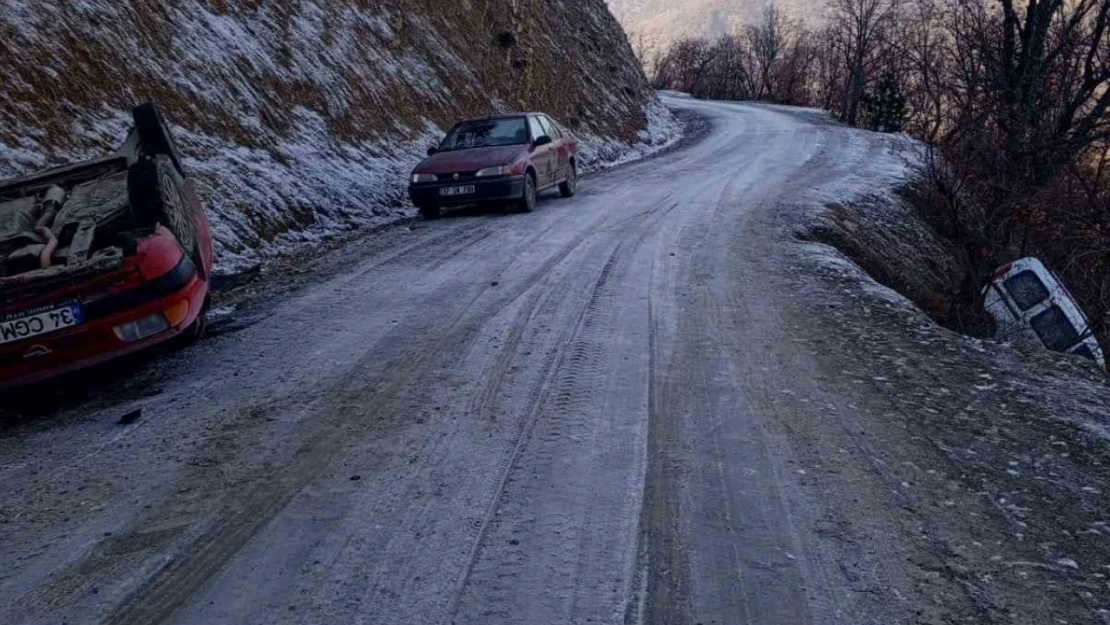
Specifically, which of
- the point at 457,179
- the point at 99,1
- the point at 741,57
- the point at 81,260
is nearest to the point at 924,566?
the point at 81,260

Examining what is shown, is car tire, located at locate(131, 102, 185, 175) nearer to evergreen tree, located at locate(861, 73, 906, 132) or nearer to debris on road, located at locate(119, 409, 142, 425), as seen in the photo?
debris on road, located at locate(119, 409, 142, 425)

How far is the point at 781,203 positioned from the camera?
532 inches

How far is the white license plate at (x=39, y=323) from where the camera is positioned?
507 centimetres

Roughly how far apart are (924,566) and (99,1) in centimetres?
1316

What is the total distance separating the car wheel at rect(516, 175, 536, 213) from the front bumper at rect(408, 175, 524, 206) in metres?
0.18

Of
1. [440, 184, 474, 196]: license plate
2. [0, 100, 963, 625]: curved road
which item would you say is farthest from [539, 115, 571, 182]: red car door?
[0, 100, 963, 625]: curved road

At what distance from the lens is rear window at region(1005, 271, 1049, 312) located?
995cm

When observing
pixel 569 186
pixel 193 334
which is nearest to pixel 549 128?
pixel 569 186

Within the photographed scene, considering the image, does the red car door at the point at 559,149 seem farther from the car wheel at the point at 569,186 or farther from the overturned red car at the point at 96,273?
the overturned red car at the point at 96,273

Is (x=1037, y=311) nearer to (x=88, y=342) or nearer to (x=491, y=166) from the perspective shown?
(x=491, y=166)

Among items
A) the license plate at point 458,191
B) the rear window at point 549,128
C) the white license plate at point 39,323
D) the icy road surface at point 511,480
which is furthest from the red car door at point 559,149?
the white license plate at point 39,323

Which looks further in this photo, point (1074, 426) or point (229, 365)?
point (229, 365)

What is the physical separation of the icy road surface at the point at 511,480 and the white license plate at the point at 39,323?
1.89ft

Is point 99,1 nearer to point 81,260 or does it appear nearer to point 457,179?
point 457,179
